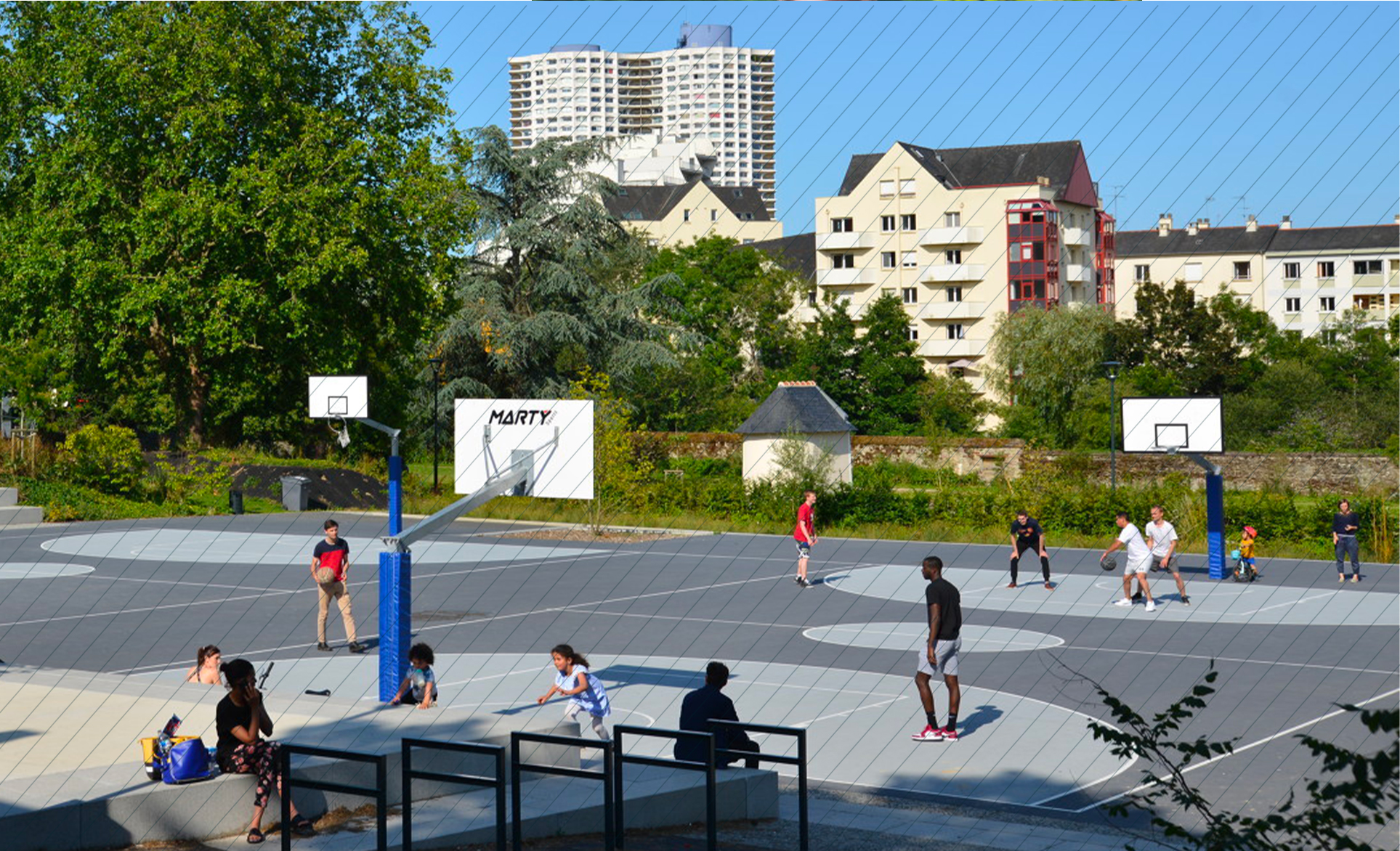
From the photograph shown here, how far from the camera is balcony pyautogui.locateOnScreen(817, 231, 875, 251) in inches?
3602

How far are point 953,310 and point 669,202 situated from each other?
44.5 meters

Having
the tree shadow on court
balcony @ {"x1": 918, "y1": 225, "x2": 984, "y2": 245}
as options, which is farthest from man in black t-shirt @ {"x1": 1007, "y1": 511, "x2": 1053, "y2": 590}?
balcony @ {"x1": 918, "y1": 225, "x2": 984, "y2": 245}

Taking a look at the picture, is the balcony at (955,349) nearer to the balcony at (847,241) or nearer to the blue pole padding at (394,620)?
the balcony at (847,241)

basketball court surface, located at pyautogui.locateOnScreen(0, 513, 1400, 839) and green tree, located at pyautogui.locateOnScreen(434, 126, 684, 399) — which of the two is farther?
green tree, located at pyautogui.locateOnScreen(434, 126, 684, 399)

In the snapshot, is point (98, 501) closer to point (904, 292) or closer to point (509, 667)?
point (509, 667)

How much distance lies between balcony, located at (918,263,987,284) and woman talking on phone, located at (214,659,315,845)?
76.7 m

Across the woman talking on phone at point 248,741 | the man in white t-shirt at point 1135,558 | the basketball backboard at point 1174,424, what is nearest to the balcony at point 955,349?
the basketball backboard at point 1174,424

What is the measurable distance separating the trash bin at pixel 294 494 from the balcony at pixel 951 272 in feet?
159

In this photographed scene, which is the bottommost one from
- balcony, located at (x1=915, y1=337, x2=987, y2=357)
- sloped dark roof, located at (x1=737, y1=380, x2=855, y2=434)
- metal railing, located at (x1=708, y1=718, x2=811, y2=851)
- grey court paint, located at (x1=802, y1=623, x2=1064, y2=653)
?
grey court paint, located at (x1=802, y1=623, x2=1064, y2=653)

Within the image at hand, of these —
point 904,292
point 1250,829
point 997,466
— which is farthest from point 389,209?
point 904,292

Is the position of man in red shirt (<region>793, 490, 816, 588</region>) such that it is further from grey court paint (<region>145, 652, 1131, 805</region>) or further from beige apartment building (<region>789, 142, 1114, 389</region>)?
beige apartment building (<region>789, 142, 1114, 389</region>)

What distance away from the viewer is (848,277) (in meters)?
91.5

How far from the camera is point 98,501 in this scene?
41094mm

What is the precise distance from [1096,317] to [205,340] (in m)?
36.6
